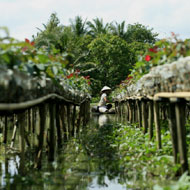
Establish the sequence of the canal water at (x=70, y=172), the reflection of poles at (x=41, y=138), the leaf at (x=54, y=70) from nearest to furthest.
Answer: the canal water at (x=70, y=172), the leaf at (x=54, y=70), the reflection of poles at (x=41, y=138)

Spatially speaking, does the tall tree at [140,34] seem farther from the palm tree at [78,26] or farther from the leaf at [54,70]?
the leaf at [54,70]

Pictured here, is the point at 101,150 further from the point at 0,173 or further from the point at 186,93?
the point at 186,93

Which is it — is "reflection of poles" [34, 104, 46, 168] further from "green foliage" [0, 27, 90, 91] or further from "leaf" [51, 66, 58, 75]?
"leaf" [51, 66, 58, 75]

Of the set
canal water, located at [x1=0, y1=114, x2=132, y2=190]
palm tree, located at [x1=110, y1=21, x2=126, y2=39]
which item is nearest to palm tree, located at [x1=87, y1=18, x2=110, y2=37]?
palm tree, located at [x1=110, y1=21, x2=126, y2=39]

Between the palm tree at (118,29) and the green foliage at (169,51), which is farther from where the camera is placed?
the palm tree at (118,29)

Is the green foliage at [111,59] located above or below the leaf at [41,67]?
above

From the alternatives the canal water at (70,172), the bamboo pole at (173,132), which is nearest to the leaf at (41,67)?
the canal water at (70,172)

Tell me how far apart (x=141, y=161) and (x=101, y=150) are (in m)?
2.10

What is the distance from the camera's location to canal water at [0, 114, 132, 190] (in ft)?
16.1

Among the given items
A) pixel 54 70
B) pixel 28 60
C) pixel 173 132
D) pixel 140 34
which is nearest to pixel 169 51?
pixel 173 132

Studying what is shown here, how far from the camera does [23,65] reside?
171 inches

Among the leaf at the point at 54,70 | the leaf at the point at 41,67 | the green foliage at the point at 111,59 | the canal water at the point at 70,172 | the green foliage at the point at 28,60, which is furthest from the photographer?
the green foliage at the point at 111,59

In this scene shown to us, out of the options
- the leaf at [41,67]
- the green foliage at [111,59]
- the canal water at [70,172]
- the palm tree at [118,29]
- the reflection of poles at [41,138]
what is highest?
the palm tree at [118,29]

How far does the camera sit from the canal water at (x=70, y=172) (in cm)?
491
